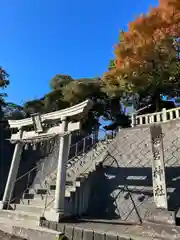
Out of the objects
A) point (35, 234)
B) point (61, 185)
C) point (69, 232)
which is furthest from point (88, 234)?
point (61, 185)

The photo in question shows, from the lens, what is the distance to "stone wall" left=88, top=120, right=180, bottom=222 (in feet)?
19.2

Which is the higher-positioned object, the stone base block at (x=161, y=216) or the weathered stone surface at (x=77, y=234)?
the stone base block at (x=161, y=216)

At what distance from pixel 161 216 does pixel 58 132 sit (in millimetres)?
3998

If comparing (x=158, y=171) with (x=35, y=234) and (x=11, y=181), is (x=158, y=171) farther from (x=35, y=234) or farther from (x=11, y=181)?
(x=11, y=181)

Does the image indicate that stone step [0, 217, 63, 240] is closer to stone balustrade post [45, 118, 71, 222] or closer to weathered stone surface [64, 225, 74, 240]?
weathered stone surface [64, 225, 74, 240]

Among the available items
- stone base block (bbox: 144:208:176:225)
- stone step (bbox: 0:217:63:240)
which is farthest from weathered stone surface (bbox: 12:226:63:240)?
stone base block (bbox: 144:208:176:225)

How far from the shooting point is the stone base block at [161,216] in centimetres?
400

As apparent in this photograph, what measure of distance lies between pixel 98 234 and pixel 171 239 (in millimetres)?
1429

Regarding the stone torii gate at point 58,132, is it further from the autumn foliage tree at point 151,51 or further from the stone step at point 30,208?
the autumn foliage tree at point 151,51

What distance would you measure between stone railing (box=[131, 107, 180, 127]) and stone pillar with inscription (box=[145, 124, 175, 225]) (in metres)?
3.94

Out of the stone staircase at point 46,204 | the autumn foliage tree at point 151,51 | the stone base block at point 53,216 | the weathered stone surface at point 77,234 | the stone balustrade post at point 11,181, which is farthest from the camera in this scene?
the autumn foliage tree at point 151,51

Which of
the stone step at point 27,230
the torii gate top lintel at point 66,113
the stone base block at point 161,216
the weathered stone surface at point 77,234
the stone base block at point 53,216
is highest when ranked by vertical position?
the torii gate top lintel at point 66,113

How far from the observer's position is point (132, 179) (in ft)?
21.9

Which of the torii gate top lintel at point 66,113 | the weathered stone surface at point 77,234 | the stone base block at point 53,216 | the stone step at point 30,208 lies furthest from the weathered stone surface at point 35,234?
the torii gate top lintel at point 66,113
